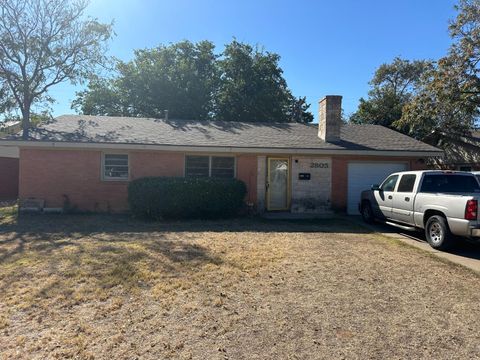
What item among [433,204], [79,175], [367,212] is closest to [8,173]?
[79,175]

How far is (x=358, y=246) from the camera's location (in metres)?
8.75

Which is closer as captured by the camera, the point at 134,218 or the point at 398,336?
the point at 398,336

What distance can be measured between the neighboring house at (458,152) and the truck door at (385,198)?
13361 mm

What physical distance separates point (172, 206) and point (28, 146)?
18.2ft

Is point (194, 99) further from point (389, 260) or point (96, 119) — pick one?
point (389, 260)

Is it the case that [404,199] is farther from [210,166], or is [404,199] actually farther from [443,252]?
[210,166]

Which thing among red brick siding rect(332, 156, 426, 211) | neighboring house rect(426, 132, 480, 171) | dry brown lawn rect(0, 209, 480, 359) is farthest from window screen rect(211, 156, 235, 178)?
neighboring house rect(426, 132, 480, 171)

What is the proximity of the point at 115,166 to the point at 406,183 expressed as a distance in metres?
Answer: 9.69

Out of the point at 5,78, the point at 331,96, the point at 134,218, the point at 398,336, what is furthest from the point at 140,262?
the point at 5,78

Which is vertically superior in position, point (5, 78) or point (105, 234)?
point (5, 78)

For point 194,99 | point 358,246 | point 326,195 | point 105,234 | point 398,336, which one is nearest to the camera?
point 398,336

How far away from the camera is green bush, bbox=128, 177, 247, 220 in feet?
39.8

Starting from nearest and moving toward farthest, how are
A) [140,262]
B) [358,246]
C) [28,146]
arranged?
1. [140,262]
2. [358,246]
3. [28,146]

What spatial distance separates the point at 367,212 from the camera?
1238 centimetres
